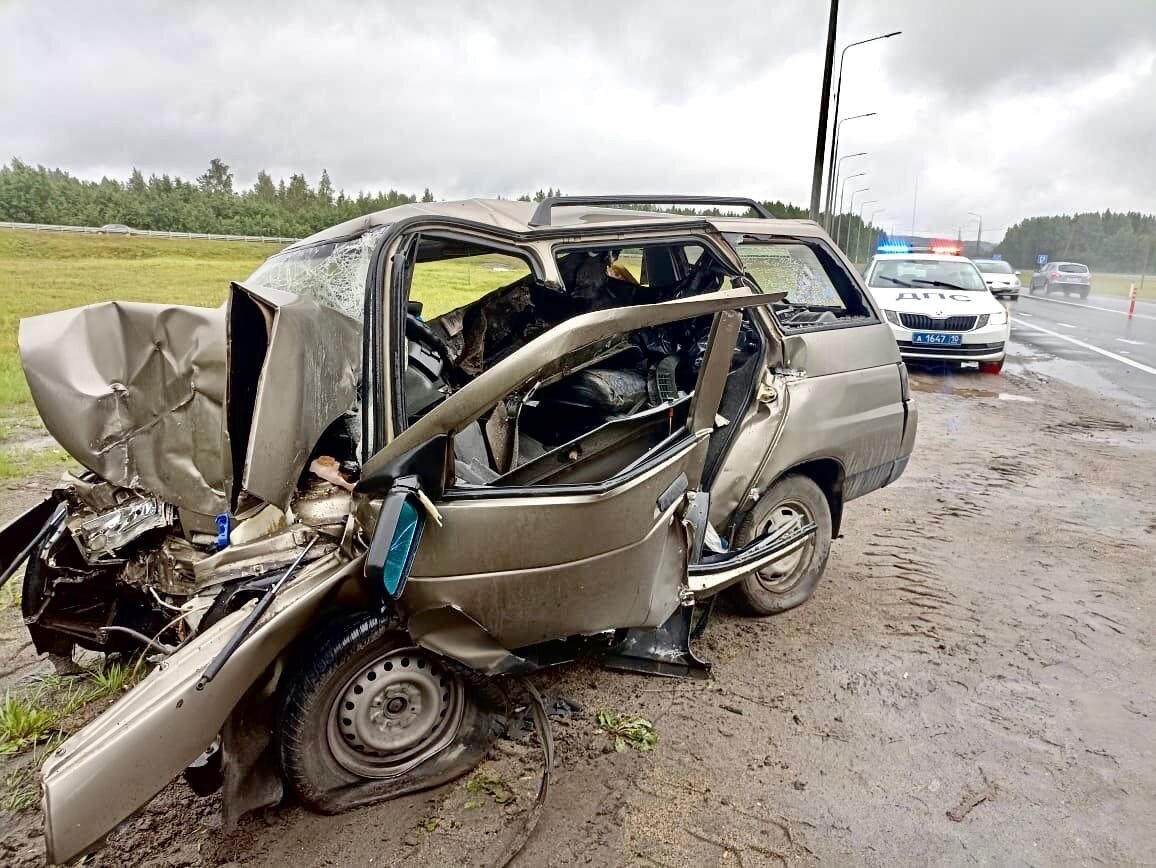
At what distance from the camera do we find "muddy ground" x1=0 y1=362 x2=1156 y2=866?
88.4 inches

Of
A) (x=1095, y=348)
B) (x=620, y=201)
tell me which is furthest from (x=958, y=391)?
(x=620, y=201)

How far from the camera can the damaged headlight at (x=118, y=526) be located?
2.56 meters

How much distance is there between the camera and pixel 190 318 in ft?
8.62

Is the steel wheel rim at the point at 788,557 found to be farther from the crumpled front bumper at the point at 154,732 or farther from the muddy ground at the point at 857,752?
the crumpled front bumper at the point at 154,732

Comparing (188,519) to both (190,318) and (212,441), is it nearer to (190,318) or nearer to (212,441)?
(212,441)

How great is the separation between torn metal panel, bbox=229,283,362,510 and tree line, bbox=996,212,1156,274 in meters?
74.7

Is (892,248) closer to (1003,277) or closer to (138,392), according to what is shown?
(1003,277)

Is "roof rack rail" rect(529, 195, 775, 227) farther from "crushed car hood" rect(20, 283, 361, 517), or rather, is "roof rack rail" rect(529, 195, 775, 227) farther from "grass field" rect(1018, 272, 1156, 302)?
"grass field" rect(1018, 272, 1156, 302)

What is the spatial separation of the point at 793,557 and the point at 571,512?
1.79 m

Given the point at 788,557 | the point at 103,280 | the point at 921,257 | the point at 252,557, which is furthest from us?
the point at 103,280

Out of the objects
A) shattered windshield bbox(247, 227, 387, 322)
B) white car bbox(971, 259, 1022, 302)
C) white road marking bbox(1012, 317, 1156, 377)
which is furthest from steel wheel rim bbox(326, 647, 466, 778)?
white car bbox(971, 259, 1022, 302)

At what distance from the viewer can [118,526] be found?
103 inches

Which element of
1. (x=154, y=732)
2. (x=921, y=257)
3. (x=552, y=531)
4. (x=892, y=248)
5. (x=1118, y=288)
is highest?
(x=892, y=248)

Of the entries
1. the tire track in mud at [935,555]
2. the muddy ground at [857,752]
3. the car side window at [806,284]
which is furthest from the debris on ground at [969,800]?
the car side window at [806,284]
